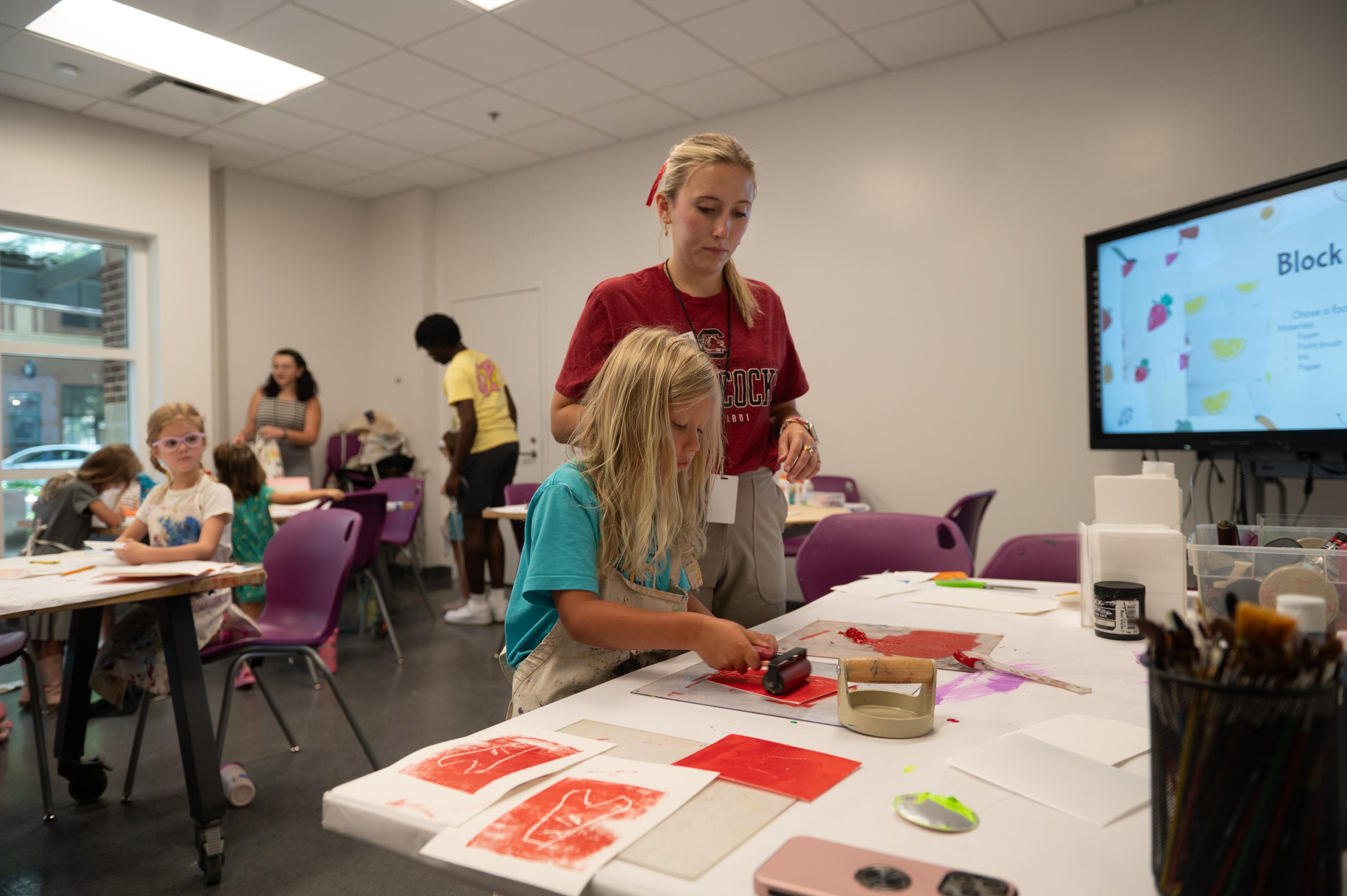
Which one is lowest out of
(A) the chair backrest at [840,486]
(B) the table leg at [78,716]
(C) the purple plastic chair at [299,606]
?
(B) the table leg at [78,716]

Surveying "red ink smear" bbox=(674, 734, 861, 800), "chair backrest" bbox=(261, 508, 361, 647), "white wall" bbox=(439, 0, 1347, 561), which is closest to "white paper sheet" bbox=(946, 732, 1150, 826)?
"red ink smear" bbox=(674, 734, 861, 800)

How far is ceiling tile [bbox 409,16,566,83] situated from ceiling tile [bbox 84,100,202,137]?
6.34 ft

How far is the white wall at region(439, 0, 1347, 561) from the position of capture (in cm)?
367

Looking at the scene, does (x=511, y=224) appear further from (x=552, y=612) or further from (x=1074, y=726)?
(x=1074, y=726)

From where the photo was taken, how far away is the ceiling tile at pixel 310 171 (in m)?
5.93

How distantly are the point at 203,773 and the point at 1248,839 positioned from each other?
2.17 metres

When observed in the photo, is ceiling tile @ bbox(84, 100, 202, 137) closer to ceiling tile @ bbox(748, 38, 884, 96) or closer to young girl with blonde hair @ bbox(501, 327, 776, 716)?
ceiling tile @ bbox(748, 38, 884, 96)

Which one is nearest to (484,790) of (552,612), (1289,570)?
(552,612)

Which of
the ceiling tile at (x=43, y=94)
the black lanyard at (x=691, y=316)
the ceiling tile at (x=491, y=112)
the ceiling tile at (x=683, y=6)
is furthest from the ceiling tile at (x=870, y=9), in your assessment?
the ceiling tile at (x=43, y=94)

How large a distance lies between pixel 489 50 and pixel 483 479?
2.27 meters

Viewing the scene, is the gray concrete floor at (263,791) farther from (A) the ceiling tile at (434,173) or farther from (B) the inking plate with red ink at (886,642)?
(A) the ceiling tile at (434,173)

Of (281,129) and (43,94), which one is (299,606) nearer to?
(281,129)

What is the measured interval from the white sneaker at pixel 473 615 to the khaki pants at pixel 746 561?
3.50 metres

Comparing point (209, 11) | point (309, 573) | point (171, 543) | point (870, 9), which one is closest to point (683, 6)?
point (870, 9)
